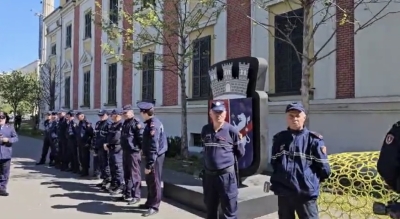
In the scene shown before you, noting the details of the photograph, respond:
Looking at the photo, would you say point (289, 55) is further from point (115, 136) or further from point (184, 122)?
point (115, 136)

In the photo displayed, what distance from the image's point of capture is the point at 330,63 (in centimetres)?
1200

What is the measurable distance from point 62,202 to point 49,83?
88.1 ft

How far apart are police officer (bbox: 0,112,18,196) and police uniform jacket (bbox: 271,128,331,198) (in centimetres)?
644

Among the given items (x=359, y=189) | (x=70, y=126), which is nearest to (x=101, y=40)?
(x=70, y=126)

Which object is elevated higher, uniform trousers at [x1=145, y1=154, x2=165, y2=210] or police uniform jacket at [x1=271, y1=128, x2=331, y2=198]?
police uniform jacket at [x1=271, y1=128, x2=331, y2=198]

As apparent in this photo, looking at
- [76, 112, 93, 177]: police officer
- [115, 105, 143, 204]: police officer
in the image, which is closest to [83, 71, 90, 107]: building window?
[76, 112, 93, 177]: police officer

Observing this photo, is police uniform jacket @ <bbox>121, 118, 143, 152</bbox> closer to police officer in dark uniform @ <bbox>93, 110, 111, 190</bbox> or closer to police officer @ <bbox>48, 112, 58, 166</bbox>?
police officer in dark uniform @ <bbox>93, 110, 111, 190</bbox>

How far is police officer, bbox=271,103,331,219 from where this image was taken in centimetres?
427

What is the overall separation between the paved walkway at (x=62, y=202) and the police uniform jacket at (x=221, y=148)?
6.85ft

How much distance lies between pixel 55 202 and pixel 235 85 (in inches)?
166

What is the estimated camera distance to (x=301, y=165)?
430 cm

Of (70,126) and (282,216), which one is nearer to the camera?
(282,216)

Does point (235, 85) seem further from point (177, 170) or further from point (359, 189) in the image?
point (177, 170)

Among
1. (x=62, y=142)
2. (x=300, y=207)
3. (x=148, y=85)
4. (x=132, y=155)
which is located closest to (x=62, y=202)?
(x=132, y=155)
